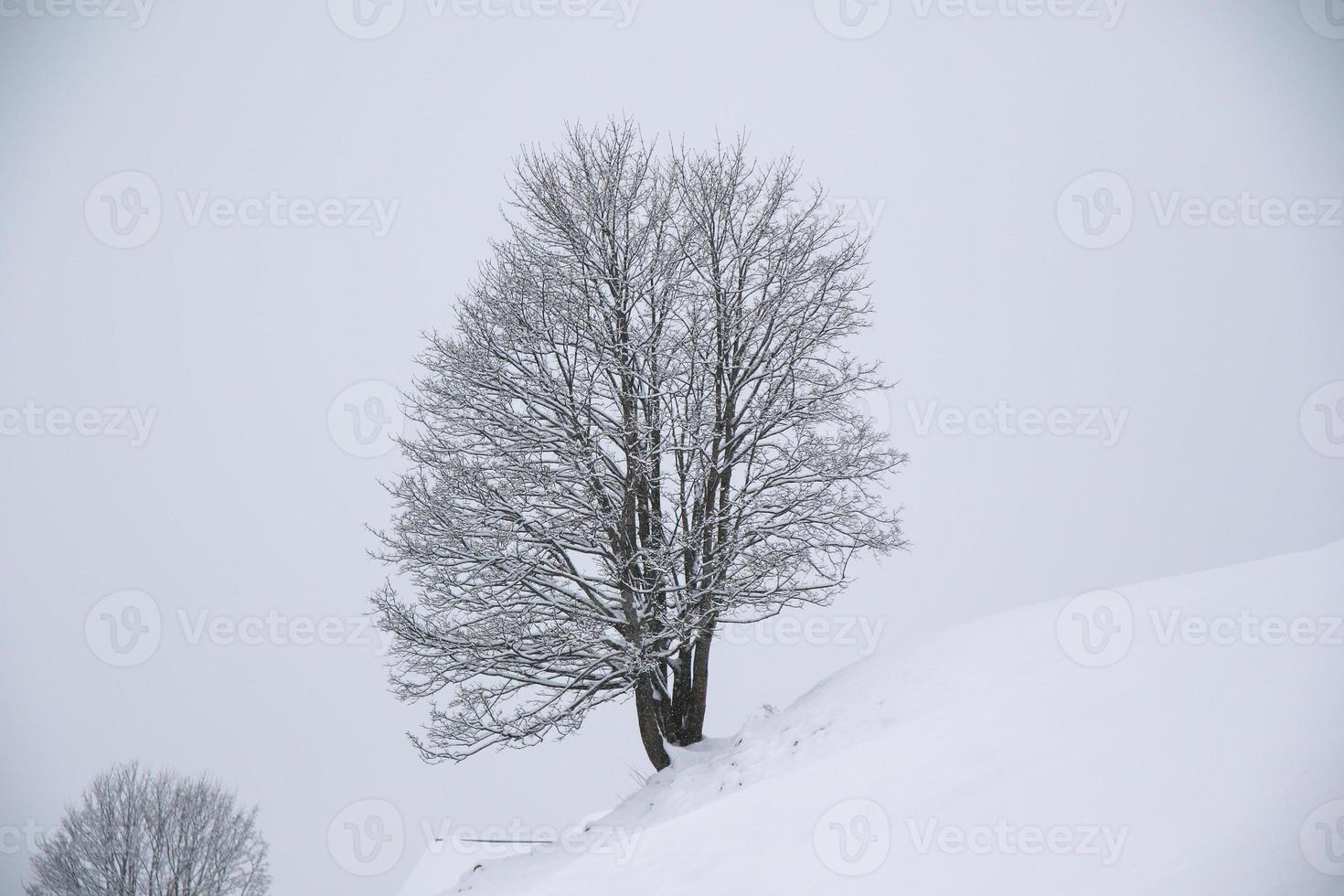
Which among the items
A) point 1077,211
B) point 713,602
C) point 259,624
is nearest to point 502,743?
point 713,602

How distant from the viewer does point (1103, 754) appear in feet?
17.3

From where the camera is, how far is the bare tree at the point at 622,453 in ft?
33.1

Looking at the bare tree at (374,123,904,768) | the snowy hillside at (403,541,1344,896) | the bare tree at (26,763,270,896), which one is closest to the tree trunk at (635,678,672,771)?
the bare tree at (374,123,904,768)

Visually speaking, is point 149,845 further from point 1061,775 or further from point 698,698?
point 1061,775

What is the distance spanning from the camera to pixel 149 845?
30.5 meters

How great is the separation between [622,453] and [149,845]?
3162 cm

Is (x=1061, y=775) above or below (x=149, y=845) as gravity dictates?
below

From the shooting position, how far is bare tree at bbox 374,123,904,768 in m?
10.1

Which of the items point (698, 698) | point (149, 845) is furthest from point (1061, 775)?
point (149, 845)

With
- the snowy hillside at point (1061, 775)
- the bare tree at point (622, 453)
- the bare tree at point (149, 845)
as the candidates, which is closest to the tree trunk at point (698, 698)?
the bare tree at point (622, 453)

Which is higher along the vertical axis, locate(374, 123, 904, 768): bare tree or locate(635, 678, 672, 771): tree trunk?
locate(374, 123, 904, 768): bare tree

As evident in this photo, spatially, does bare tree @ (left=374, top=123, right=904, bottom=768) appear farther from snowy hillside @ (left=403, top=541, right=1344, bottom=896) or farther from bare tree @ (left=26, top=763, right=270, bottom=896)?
bare tree @ (left=26, top=763, right=270, bottom=896)

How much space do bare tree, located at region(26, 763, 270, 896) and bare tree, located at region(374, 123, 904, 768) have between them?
91.6 feet

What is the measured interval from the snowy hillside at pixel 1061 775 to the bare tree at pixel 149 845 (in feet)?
95.2
